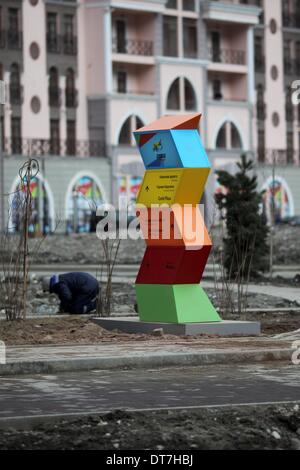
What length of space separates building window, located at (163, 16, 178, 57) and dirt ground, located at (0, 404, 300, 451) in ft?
229

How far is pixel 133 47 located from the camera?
78250 millimetres

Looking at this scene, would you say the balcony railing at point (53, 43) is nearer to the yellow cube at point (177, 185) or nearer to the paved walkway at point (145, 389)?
the yellow cube at point (177, 185)

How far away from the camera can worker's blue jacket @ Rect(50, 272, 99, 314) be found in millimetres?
21484

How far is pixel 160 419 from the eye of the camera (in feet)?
35.2

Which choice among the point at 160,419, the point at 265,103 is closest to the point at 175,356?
the point at 160,419

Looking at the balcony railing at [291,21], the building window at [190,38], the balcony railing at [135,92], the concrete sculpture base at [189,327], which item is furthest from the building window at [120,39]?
the concrete sculpture base at [189,327]

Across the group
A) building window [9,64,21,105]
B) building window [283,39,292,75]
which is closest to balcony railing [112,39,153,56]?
building window [9,64,21,105]

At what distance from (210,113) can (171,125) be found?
212 feet

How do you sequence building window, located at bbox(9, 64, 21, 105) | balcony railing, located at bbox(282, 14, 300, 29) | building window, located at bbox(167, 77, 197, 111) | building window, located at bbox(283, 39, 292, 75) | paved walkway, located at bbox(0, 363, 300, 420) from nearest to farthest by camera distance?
paved walkway, located at bbox(0, 363, 300, 420), building window, located at bbox(9, 64, 21, 105), building window, located at bbox(167, 77, 197, 111), balcony railing, located at bbox(282, 14, 300, 29), building window, located at bbox(283, 39, 292, 75)

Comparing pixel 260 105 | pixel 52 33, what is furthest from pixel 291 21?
pixel 52 33

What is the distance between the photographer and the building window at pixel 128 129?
77.9m

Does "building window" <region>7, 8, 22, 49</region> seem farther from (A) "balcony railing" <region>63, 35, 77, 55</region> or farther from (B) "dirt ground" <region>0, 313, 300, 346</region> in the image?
(B) "dirt ground" <region>0, 313, 300, 346</region>

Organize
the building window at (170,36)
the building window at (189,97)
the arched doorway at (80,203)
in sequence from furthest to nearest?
the building window at (189,97), the building window at (170,36), the arched doorway at (80,203)

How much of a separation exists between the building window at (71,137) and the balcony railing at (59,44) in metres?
3.74
